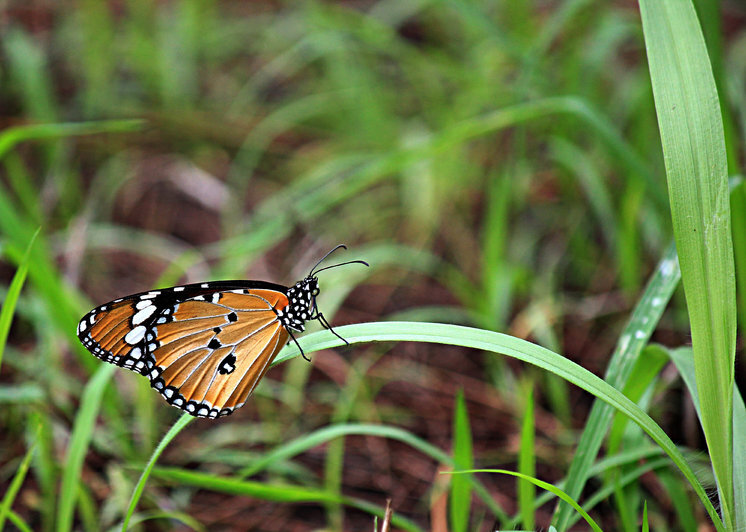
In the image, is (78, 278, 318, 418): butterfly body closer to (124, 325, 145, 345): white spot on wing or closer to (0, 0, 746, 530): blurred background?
(124, 325, 145, 345): white spot on wing

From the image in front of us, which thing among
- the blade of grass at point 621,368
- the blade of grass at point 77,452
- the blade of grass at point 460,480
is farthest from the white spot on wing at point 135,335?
the blade of grass at point 621,368

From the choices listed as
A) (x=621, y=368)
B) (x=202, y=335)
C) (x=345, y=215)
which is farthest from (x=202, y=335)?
(x=345, y=215)

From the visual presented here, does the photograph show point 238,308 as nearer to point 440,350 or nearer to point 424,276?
point 440,350

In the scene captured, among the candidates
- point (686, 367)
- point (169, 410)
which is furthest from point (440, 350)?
point (686, 367)

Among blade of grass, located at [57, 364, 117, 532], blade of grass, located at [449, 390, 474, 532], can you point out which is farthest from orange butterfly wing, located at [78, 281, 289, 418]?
blade of grass, located at [449, 390, 474, 532]

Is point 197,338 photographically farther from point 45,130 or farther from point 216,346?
point 45,130

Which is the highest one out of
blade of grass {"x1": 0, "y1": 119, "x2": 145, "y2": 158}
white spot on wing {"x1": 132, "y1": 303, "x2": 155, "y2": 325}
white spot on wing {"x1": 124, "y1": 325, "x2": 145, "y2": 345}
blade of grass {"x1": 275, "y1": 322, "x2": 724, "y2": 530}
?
blade of grass {"x1": 0, "y1": 119, "x2": 145, "y2": 158}

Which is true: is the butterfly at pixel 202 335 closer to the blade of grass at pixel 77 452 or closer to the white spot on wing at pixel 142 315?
the white spot on wing at pixel 142 315
